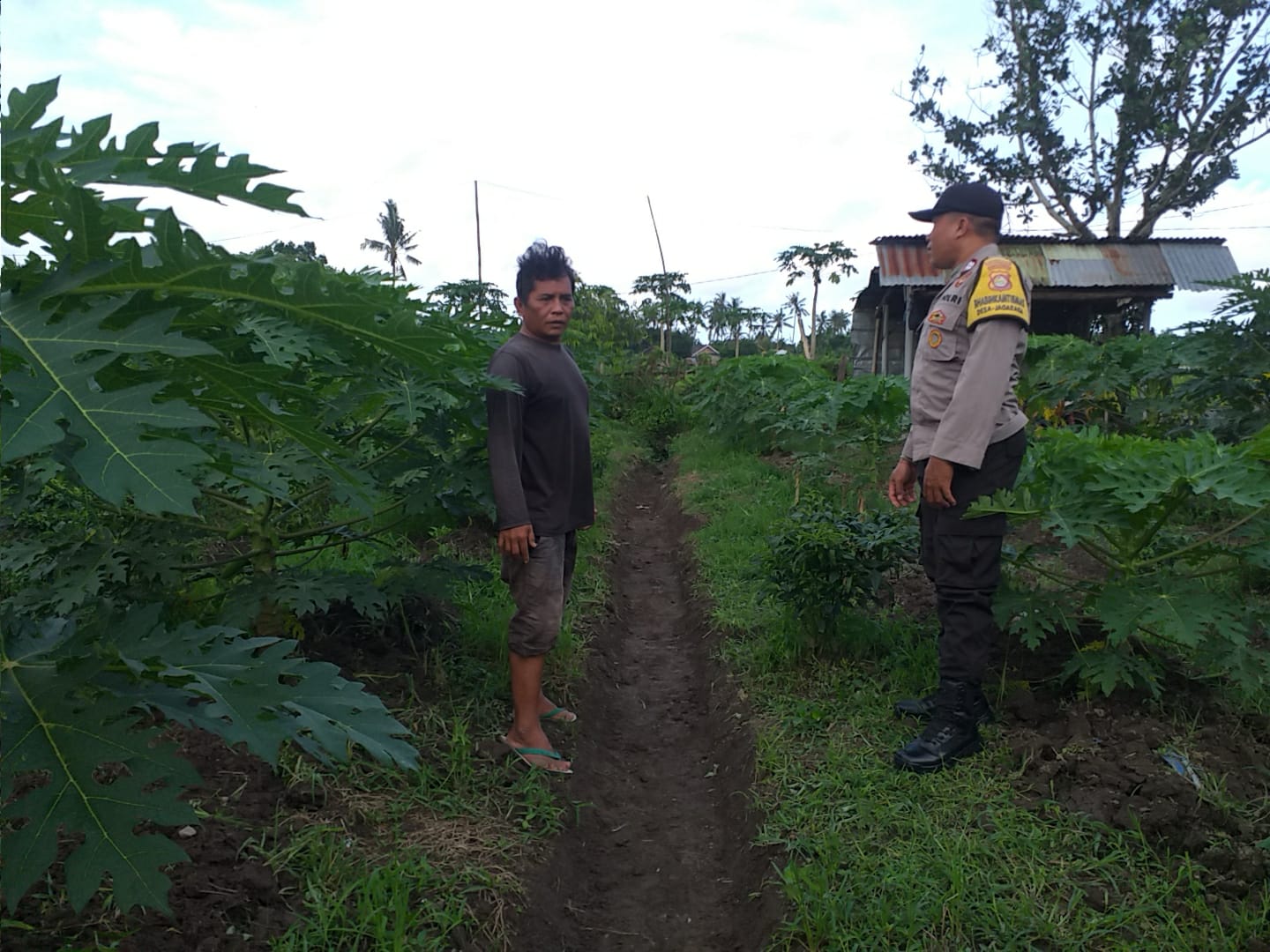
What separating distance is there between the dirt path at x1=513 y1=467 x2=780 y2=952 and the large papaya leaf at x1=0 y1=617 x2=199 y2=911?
1404 mm

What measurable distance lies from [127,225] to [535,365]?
188 centimetres

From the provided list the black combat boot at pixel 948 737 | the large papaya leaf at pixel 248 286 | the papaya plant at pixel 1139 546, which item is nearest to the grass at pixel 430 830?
the large papaya leaf at pixel 248 286

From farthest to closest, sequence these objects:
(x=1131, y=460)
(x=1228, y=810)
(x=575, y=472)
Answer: (x=575, y=472)
(x=1131, y=460)
(x=1228, y=810)

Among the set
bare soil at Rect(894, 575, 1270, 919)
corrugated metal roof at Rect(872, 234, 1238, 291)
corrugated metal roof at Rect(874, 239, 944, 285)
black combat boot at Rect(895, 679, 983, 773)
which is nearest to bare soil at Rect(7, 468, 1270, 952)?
bare soil at Rect(894, 575, 1270, 919)

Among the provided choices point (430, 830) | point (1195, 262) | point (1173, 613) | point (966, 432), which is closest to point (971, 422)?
point (966, 432)

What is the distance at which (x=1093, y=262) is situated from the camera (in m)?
14.6

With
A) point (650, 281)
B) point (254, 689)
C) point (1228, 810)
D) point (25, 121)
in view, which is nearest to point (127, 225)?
point (25, 121)

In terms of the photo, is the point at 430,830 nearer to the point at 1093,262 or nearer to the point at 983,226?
the point at 983,226

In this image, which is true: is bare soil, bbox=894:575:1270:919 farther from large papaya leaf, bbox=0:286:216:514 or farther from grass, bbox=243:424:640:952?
large papaya leaf, bbox=0:286:216:514

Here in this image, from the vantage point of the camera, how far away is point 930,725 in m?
3.12

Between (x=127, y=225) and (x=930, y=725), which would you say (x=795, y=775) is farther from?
(x=127, y=225)

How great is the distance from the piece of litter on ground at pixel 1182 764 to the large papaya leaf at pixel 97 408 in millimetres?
2967

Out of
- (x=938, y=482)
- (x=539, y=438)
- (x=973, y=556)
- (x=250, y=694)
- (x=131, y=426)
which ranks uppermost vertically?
(x=131, y=426)

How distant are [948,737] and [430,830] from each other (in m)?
1.81
